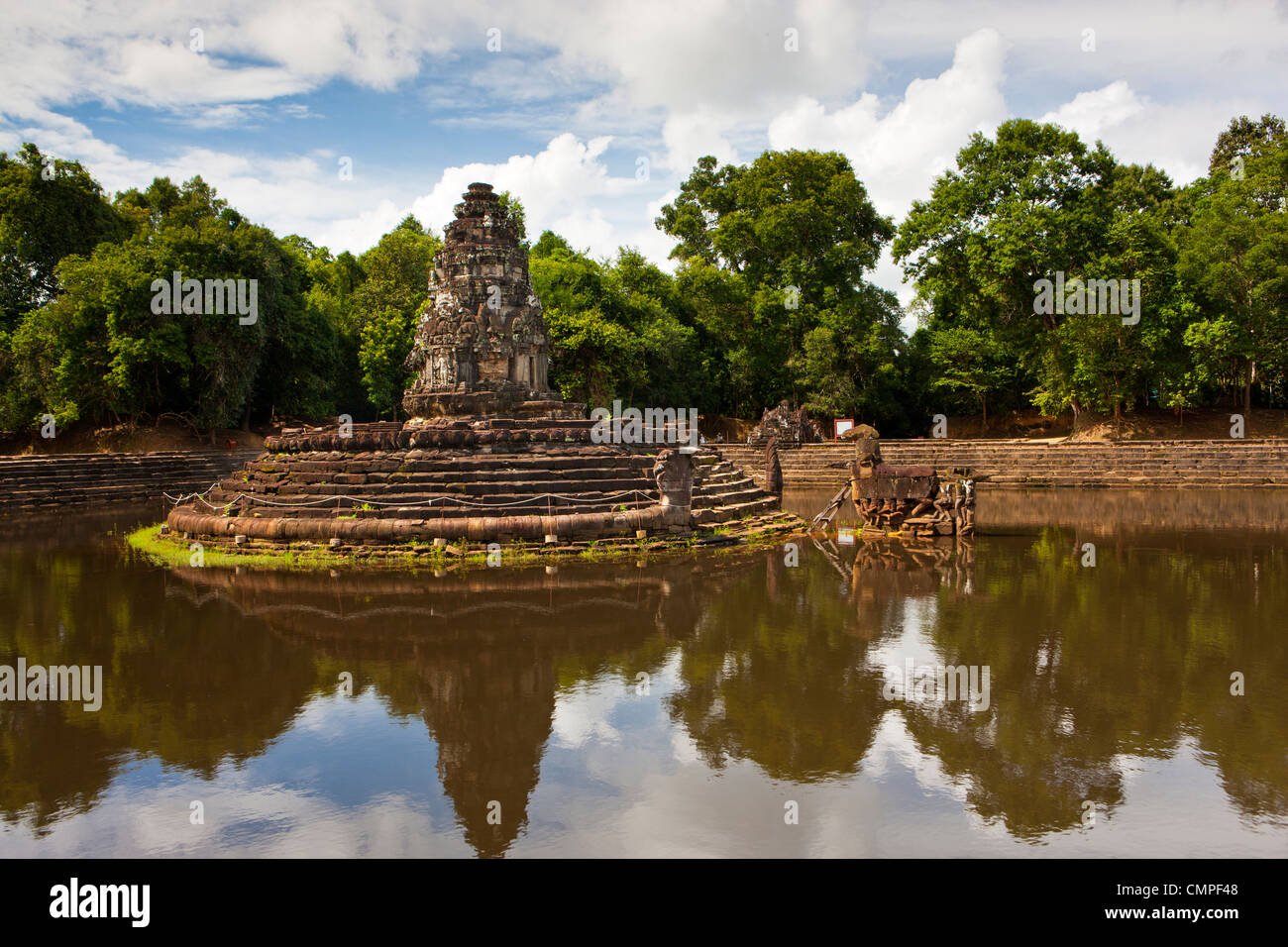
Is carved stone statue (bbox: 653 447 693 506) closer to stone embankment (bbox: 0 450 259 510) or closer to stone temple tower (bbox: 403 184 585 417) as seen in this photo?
stone temple tower (bbox: 403 184 585 417)

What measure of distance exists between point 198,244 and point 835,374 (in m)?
23.4

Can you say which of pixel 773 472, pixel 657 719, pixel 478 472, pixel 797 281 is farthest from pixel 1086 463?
pixel 657 719

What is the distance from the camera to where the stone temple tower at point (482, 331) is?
17.0 meters

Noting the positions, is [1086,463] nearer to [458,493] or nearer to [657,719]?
[458,493]

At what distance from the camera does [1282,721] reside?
18.1ft

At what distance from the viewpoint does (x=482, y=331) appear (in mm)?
17125

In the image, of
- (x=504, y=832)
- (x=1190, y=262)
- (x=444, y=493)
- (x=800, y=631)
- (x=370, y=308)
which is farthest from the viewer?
(x=370, y=308)

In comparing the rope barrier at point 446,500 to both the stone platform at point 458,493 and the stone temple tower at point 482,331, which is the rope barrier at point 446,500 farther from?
the stone temple tower at point 482,331

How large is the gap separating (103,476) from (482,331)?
1333 centimetres

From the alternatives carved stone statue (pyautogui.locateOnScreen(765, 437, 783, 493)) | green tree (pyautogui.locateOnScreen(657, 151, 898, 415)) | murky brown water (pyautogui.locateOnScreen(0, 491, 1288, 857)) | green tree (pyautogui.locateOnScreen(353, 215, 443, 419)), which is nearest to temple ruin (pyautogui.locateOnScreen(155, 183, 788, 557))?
carved stone statue (pyautogui.locateOnScreen(765, 437, 783, 493))

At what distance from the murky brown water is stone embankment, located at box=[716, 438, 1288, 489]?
1289cm

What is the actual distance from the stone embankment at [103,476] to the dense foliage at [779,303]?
11.8 ft

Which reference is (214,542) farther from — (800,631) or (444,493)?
(800,631)

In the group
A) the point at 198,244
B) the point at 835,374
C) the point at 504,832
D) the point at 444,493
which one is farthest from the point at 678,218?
the point at 504,832
